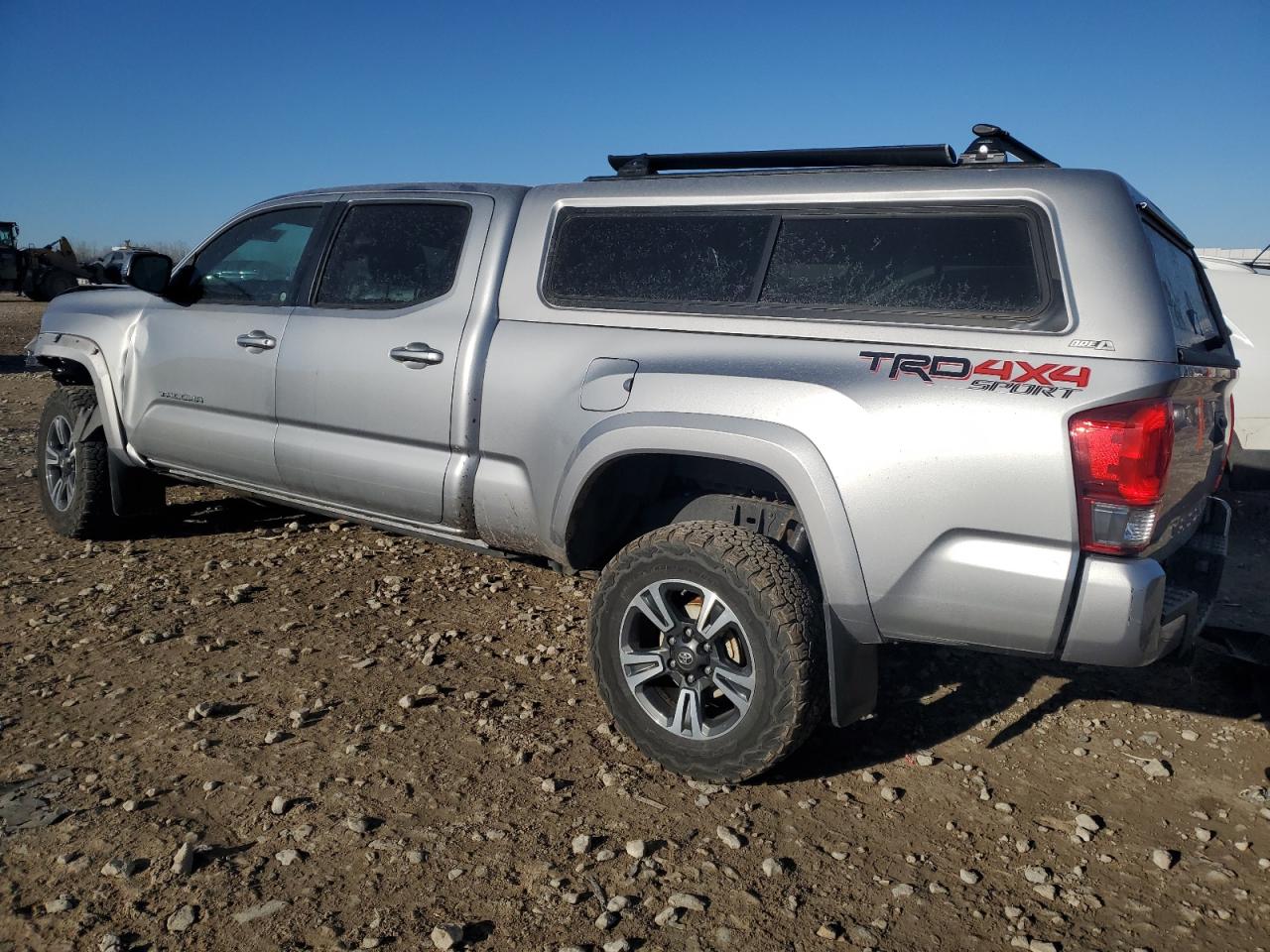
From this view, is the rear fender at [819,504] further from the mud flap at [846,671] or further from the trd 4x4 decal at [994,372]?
the trd 4x4 decal at [994,372]

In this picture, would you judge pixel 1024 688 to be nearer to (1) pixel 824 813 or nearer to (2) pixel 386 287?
(1) pixel 824 813

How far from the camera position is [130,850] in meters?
2.77

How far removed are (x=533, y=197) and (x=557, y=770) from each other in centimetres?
221

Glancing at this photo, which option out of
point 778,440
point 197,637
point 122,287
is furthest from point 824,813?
point 122,287

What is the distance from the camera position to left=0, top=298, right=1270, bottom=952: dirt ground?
102 inches

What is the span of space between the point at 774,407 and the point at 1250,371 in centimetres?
594

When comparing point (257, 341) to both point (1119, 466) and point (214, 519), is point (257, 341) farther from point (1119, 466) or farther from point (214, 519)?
point (1119, 466)

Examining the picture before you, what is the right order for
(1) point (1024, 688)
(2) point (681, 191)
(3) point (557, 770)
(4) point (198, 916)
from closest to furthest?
(4) point (198, 916), (3) point (557, 770), (2) point (681, 191), (1) point (1024, 688)

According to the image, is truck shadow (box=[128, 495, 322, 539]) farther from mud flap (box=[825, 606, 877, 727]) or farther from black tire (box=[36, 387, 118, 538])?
mud flap (box=[825, 606, 877, 727])

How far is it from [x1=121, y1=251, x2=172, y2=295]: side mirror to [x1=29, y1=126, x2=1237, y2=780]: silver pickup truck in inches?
31.4

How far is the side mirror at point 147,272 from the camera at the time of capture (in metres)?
4.98

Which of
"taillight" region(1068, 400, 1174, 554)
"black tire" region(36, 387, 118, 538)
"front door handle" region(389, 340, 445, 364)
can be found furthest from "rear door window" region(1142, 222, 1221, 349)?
"black tire" region(36, 387, 118, 538)

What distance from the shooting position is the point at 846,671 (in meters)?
3.08

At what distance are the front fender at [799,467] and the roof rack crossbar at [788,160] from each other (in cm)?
103
